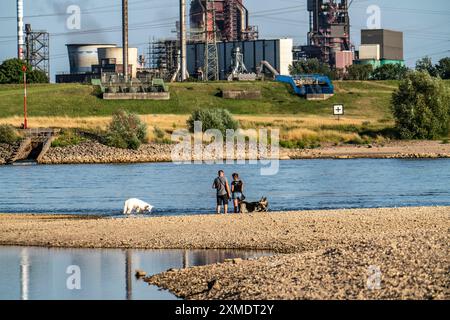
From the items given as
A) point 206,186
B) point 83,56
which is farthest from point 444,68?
point 206,186

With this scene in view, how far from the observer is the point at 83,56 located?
16488 cm

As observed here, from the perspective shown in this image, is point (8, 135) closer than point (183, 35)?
Yes

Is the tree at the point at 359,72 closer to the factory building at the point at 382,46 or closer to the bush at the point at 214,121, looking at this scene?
the factory building at the point at 382,46

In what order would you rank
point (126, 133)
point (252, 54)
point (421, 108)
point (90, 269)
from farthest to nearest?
point (252, 54) < point (421, 108) < point (126, 133) < point (90, 269)

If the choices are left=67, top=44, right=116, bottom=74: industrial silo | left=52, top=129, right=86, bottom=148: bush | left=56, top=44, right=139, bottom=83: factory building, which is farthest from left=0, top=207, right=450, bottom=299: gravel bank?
left=67, top=44, right=116, bottom=74: industrial silo

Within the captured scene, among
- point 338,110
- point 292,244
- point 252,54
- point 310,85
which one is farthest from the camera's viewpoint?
point 252,54

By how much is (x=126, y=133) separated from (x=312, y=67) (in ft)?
306

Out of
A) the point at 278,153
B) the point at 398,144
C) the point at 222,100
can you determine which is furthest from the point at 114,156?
the point at 222,100

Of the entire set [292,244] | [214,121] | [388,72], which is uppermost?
[388,72]

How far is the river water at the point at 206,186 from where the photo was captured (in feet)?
143

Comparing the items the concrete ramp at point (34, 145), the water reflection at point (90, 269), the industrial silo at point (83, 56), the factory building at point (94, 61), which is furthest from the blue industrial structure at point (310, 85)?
the water reflection at point (90, 269)

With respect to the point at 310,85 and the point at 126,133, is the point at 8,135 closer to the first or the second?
the point at 126,133

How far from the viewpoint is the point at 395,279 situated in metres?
20.5

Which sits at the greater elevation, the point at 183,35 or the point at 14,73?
the point at 183,35
